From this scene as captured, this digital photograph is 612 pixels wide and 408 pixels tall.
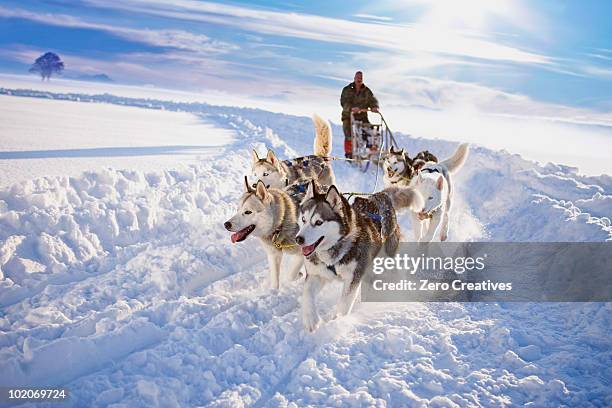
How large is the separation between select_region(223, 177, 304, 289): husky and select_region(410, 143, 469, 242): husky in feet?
5.02

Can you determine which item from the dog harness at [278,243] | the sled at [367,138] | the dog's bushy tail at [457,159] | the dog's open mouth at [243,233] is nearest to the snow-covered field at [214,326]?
the dog harness at [278,243]

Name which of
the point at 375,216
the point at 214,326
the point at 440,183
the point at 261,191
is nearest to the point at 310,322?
the point at 214,326

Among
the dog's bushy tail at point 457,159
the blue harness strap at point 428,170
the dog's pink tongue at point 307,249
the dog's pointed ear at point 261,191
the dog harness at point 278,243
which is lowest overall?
the dog harness at point 278,243

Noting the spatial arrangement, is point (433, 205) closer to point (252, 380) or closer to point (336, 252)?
point (336, 252)

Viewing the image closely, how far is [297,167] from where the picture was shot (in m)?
6.70

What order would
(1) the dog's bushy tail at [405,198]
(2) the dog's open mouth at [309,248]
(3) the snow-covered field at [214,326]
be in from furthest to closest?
1. (1) the dog's bushy tail at [405,198]
2. (2) the dog's open mouth at [309,248]
3. (3) the snow-covered field at [214,326]

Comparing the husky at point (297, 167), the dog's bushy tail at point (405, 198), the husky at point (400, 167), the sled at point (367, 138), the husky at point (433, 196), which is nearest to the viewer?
the dog's bushy tail at point (405, 198)

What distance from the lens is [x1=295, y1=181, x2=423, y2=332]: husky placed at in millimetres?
3914

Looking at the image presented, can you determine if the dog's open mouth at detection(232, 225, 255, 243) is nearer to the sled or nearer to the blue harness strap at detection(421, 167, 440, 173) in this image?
the blue harness strap at detection(421, 167, 440, 173)

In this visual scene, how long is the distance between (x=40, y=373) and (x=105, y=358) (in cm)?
41

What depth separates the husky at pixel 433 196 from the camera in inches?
222

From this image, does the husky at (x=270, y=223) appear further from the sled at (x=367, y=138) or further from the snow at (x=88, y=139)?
the sled at (x=367, y=138)

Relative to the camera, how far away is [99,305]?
4.34 meters

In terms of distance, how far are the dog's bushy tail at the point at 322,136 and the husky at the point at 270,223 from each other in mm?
2775
